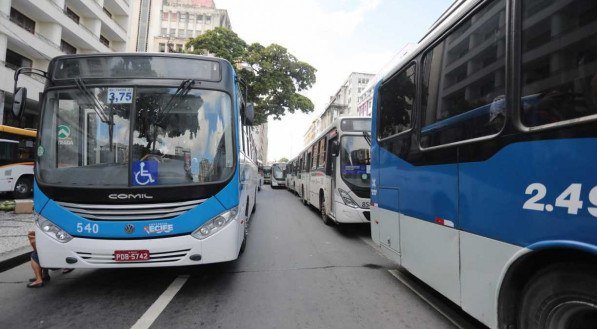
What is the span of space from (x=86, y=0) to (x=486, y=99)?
31.7m

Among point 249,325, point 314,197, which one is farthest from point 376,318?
point 314,197

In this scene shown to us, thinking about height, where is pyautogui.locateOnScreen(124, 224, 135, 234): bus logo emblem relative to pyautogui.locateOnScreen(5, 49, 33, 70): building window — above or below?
below

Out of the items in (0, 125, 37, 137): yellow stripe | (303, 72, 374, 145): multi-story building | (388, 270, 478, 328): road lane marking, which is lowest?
(388, 270, 478, 328): road lane marking

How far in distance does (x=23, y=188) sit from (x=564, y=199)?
60.2ft

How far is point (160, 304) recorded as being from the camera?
411cm

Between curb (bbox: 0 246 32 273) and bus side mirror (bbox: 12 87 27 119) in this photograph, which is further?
curb (bbox: 0 246 32 273)

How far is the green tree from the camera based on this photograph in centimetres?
2436

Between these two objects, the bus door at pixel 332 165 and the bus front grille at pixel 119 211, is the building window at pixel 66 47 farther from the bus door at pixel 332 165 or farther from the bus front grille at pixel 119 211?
A: the bus front grille at pixel 119 211

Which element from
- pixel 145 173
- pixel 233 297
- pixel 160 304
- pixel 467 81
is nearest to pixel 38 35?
pixel 145 173

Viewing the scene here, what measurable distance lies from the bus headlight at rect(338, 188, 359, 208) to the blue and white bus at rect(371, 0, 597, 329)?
4.14m

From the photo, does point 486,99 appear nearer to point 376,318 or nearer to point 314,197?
point 376,318

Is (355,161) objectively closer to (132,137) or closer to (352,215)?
(352,215)

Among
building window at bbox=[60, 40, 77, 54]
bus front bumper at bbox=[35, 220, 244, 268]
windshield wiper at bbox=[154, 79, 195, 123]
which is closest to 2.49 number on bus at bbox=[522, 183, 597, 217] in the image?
bus front bumper at bbox=[35, 220, 244, 268]

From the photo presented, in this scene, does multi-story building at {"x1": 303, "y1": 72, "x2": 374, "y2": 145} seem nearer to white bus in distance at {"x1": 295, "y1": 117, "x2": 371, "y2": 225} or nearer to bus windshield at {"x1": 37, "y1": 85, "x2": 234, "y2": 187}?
white bus in distance at {"x1": 295, "y1": 117, "x2": 371, "y2": 225}
